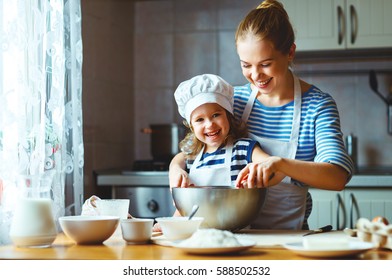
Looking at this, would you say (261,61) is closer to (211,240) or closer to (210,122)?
(210,122)

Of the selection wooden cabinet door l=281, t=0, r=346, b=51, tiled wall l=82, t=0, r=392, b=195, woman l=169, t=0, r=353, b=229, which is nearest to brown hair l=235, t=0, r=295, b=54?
woman l=169, t=0, r=353, b=229

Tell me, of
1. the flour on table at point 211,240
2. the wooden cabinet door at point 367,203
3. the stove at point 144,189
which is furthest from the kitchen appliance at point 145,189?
the flour on table at point 211,240

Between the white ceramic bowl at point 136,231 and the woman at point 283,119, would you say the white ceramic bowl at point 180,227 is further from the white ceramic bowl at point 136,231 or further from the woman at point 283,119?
the woman at point 283,119

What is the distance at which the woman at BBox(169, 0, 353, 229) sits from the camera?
1239 mm

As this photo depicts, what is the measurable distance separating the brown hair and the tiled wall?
1130 mm

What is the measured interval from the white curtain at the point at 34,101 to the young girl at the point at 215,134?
388 millimetres

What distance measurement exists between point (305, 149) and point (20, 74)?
0.70 m

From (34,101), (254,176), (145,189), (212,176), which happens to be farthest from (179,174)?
(145,189)

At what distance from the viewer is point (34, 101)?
150 centimetres

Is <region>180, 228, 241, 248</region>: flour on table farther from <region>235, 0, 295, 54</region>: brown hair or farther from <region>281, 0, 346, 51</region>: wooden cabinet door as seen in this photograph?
<region>281, 0, 346, 51</region>: wooden cabinet door

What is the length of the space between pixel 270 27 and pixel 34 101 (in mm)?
619
